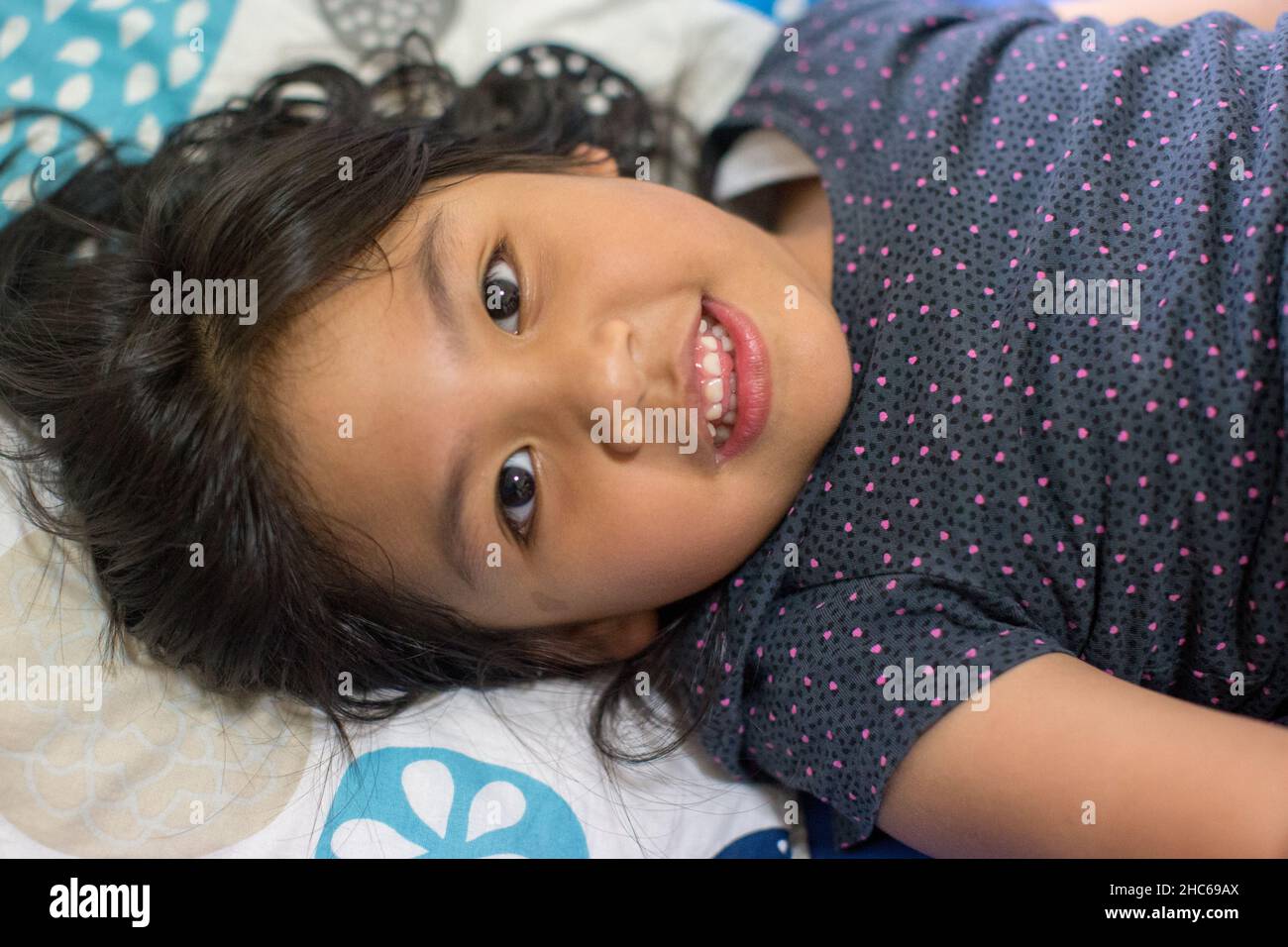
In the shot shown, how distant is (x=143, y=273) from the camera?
1.07 meters

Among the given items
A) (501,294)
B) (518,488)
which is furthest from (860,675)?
(501,294)

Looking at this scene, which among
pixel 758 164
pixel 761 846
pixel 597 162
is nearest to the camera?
pixel 761 846

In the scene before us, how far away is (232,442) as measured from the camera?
0.98 metres

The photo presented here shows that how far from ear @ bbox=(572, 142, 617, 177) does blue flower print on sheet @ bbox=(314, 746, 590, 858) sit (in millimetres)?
635

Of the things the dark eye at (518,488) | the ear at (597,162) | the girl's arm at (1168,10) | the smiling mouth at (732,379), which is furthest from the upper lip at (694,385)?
the girl's arm at (1168,10)

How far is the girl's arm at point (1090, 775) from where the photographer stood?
0.84 meters

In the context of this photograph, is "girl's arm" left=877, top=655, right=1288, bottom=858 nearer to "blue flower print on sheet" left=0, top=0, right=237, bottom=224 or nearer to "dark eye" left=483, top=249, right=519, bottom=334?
"dark eye" left=483, top=249, right=519, bottom=334

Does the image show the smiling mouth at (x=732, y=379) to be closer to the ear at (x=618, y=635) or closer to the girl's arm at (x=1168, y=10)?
the ear at (x=618, y=635)

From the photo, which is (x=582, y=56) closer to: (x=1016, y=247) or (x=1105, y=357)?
(x=1016, y=247)

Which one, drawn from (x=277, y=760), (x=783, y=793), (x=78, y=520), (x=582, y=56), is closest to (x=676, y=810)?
(x=783, y=793)

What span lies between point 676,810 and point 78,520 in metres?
0.65

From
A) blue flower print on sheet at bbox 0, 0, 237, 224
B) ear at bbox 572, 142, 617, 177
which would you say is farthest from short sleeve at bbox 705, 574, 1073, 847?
blue flower print on sheet at bbox 0, 0, 237, 224

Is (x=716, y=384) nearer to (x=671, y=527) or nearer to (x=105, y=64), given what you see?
(x=671, y=527)

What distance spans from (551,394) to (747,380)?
183mm
